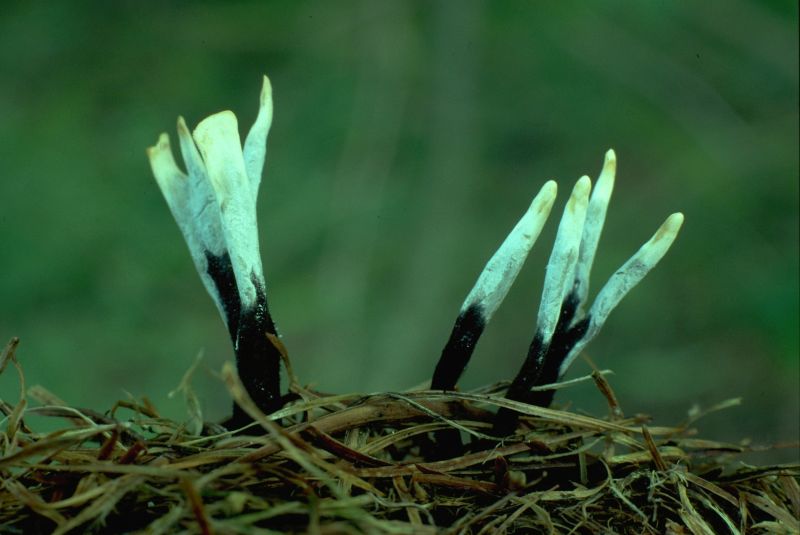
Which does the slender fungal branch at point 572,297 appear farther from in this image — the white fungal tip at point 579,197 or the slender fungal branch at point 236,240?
the slender fungal branch at point 236,240

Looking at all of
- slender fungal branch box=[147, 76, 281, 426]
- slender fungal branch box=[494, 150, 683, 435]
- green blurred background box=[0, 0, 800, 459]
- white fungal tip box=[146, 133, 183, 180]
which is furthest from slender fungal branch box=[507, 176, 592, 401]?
green blurred background box=[0, 0, 800, 459]

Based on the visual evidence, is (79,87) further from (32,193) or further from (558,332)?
(558,332)

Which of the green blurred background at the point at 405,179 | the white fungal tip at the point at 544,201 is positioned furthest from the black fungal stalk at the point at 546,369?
the green blurred background at the point at 405,179

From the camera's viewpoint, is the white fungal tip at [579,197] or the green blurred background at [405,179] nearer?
the white fungal tip at [579,197]

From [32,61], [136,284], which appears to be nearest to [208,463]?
[136,284]

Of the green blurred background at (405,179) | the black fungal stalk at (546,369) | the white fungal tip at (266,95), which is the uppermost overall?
the green blurred background at (405,179)

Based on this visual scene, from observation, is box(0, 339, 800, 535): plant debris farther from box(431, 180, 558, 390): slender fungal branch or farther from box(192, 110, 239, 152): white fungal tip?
box(192, 110, 239, 152): white fungal tip
